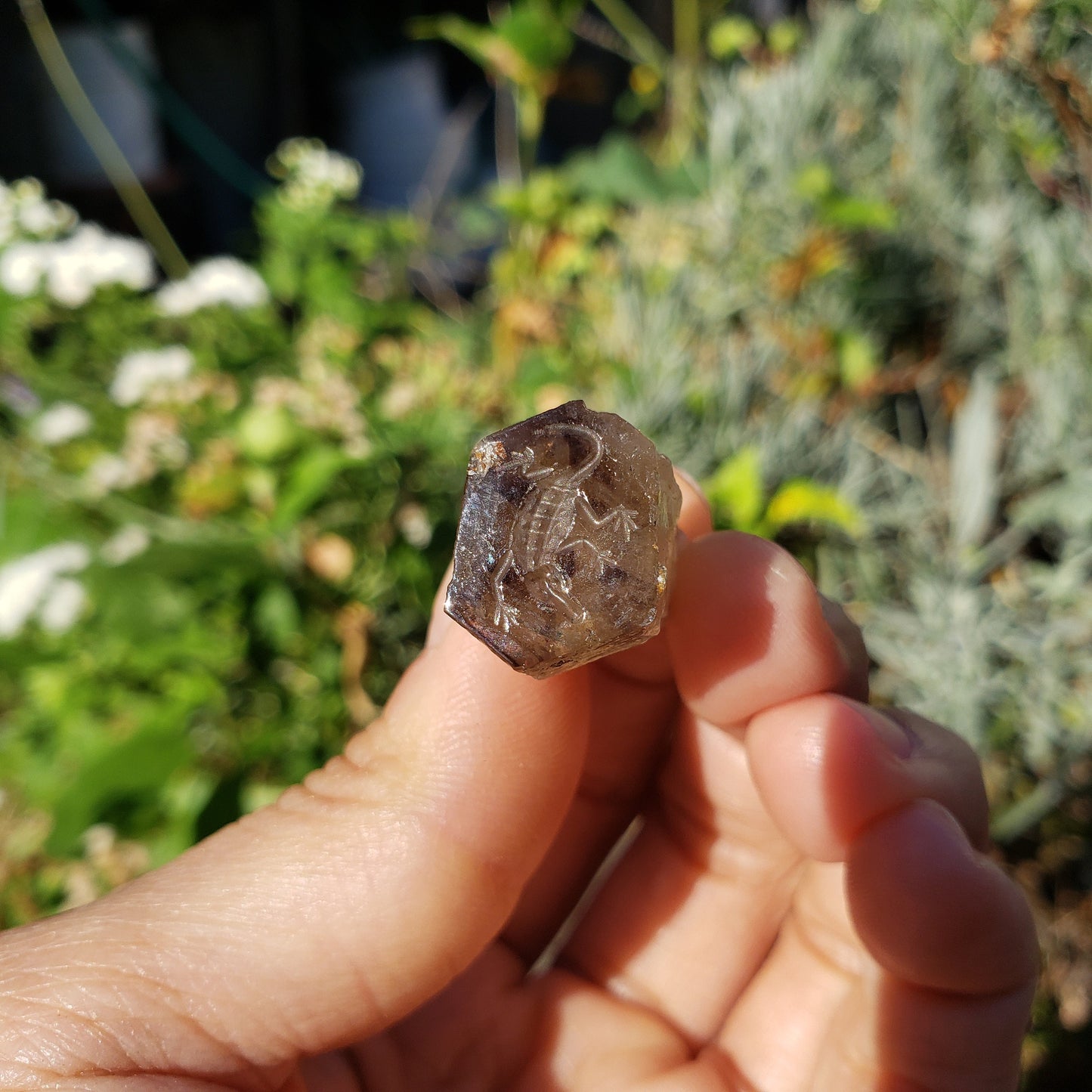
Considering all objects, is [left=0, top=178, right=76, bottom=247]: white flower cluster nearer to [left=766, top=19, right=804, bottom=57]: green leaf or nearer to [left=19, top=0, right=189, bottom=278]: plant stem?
[left=19, top=0, right=189, bottom=278]: plant stem

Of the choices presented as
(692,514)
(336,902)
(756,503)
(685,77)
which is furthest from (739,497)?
(685,77)

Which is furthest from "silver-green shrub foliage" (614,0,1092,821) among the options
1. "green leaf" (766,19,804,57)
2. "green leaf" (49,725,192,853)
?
"green leaf" (49,725,192,853)

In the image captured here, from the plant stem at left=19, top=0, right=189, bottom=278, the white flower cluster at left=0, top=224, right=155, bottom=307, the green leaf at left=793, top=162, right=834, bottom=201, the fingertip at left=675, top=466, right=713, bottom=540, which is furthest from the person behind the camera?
the plant stem at left=19, top=0, right=189, bottom=278

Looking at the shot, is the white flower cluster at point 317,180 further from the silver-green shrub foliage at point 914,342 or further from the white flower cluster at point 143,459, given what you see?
the white flower cluster at point 143,459

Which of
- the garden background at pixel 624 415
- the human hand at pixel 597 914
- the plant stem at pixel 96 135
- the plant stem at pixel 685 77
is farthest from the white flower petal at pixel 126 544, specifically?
the plant stem at pixel 685 77

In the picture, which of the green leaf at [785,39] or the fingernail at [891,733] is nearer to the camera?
the fingernail at [891,733]

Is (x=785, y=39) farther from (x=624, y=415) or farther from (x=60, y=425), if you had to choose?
(x=60, y=425)

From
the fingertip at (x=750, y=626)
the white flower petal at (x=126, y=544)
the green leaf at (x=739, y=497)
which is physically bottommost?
the white flower petal at (x=126, y=544)
